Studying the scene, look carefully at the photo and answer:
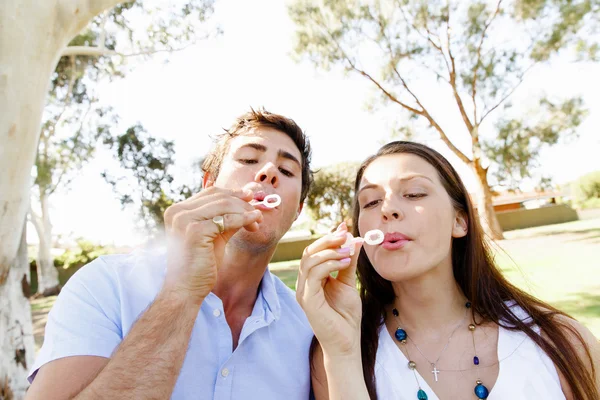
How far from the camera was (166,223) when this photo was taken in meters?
1.78

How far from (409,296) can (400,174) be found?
0.73m

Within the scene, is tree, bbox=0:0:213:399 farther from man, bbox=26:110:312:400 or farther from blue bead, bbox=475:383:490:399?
blue bead, bbox=475:383:490:399

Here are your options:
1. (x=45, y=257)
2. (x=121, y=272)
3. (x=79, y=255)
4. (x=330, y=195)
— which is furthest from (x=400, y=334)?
(x=330, y=195)

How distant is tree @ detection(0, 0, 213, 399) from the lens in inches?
142

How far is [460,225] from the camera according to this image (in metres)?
2.47

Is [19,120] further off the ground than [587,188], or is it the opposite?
[19,120]

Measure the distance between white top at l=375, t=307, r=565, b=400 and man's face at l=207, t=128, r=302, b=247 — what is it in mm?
972

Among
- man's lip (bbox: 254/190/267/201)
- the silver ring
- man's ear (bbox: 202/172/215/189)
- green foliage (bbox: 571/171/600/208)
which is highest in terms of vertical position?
man's ear (bbox: 202/172/215/189)

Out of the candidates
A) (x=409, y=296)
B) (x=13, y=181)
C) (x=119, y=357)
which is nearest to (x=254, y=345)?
(x=119, y=357)

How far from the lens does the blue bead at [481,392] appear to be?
1951 mm

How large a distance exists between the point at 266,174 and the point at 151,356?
1179 millimetres

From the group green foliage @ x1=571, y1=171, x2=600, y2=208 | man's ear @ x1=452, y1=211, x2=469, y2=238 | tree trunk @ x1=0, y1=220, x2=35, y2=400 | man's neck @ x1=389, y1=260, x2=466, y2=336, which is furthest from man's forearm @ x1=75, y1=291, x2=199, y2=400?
green foliage @ x1=571, y1=171, x2=600, y2=208

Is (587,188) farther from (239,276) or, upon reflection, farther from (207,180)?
(239,276)

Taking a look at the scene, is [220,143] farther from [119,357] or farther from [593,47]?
[593,47]
